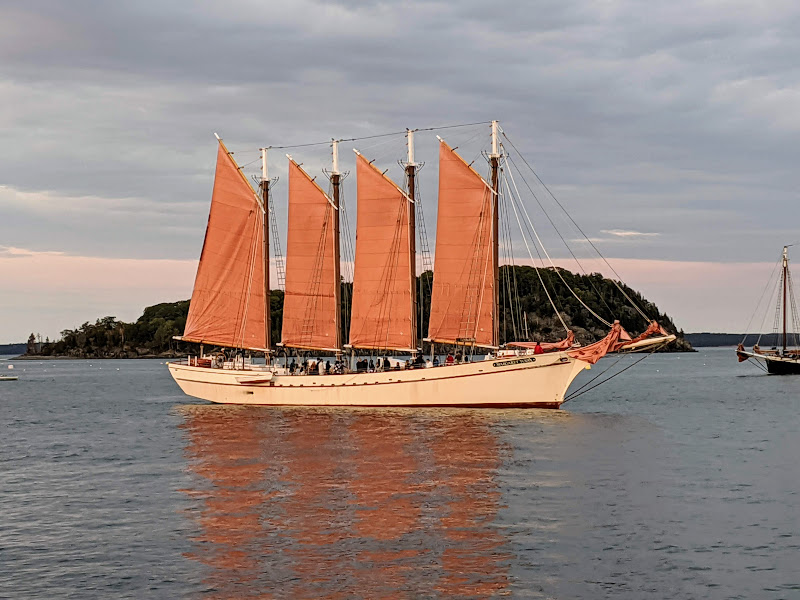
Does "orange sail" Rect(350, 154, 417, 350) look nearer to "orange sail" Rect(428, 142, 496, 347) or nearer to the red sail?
"orange sail" Rect(428, 142, 496, 347)

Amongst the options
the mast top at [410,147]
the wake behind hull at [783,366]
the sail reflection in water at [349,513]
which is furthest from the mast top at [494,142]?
the wake behind hull at [783,366]

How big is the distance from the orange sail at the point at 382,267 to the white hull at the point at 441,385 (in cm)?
457

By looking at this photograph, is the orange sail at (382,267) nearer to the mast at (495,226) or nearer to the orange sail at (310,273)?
the orange sail at (310,273)

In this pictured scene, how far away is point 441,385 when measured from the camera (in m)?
61.3

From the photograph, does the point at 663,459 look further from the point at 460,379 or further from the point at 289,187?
the point at 289,187

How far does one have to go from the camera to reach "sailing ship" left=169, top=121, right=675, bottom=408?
6088 cm

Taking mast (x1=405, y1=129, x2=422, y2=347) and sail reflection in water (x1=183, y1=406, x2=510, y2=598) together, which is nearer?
sail reflection in water (x1=183, y1=406, x2=510, y2=598)

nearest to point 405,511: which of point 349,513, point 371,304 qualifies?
point 349,513

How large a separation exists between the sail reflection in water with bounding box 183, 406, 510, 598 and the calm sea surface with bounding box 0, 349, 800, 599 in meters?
0.09

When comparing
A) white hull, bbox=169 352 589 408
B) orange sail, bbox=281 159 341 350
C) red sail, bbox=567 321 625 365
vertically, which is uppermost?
orange sail, bbox=281 159 341 350

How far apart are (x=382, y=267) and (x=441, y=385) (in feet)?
35.1

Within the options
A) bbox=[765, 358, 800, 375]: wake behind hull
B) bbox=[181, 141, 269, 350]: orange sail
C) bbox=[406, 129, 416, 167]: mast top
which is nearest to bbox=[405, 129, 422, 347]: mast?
bbox=[406, 129, 416, 167]: mast top

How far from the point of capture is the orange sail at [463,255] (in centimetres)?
6400

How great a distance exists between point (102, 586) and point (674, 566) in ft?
42.1
